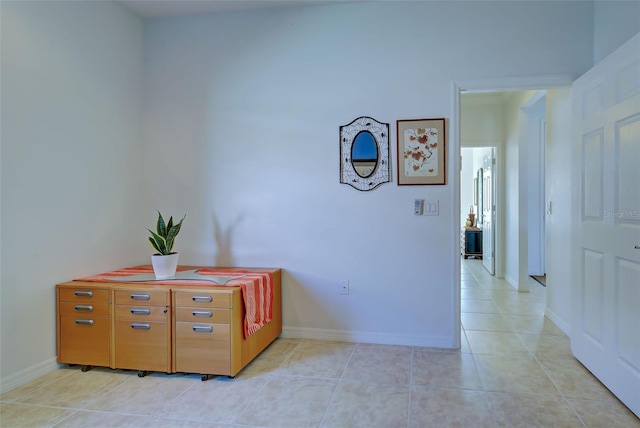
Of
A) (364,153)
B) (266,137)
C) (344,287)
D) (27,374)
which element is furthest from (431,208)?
(27,374)

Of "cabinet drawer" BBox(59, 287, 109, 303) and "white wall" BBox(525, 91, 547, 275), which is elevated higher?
"white wall" BBox(525, 91, 547, 275)

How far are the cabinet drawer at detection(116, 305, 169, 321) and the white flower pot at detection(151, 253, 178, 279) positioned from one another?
29 cm

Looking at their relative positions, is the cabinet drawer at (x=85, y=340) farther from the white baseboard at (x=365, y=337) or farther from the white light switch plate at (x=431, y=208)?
the white light switch plate at (x=431, y=208)

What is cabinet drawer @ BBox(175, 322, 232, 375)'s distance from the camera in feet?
7.89

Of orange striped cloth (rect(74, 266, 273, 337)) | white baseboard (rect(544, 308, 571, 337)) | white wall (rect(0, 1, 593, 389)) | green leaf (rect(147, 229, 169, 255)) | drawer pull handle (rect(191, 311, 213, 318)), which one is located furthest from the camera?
white baseboard (rect(544, 308, 571, 337))

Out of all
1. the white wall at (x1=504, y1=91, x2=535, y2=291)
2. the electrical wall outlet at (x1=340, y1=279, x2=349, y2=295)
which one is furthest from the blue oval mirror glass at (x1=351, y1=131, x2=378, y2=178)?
the white wall at (x1=504, y1=91, x2=535, y2=291)

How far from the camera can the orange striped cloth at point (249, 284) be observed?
253 centimetres

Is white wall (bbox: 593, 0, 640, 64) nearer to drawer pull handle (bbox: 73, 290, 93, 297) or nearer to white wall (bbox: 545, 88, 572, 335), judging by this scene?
white wall (bbox: 545, 88, 572, 335)

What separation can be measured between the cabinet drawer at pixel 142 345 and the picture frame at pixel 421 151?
6.63 feet

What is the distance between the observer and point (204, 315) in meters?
2.43

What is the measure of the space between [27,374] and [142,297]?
2.69 ft

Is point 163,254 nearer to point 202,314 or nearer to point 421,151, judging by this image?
point 202,314

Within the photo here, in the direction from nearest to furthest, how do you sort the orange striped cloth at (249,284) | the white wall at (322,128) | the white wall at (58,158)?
the white wall at (58,158) → the orange striped cloth at (249,284) → the white wall at (322,128)

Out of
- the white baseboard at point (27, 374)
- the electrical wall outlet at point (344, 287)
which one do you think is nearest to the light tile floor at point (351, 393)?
the white baseboard at point (27, 374)
